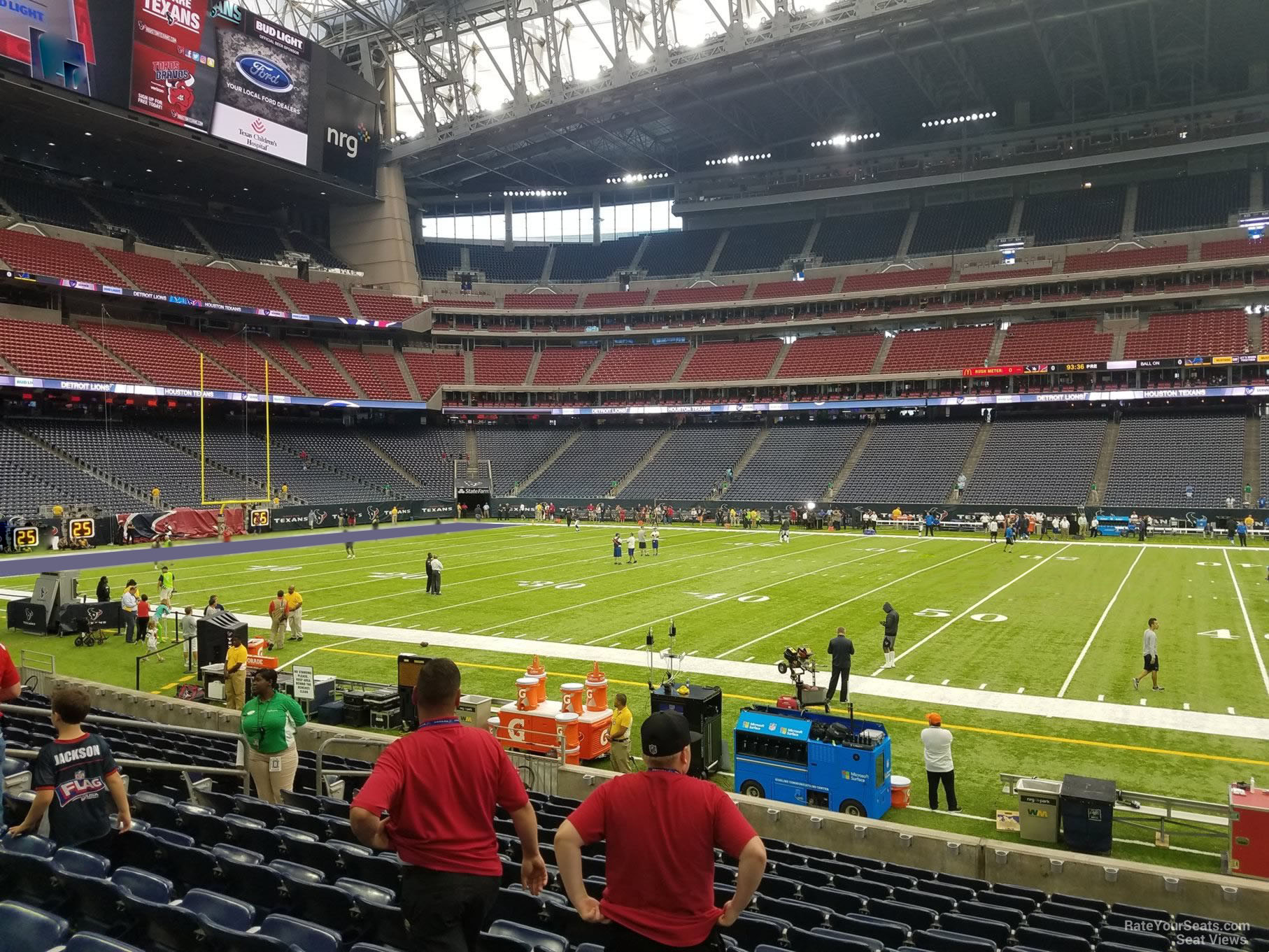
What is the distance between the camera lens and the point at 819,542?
4466 centimetres

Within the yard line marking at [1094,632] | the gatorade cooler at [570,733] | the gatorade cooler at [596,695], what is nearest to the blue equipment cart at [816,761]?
the gatorade cooler at [570,733]

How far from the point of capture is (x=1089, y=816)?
9.92 metres

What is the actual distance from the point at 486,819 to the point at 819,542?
42.0 m

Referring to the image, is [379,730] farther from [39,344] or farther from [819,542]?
[39,344]

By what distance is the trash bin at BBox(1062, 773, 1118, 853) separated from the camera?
984 cm

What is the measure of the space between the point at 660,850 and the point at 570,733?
941 centimetres

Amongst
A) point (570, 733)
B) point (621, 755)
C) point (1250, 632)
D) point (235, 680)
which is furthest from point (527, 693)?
point (1250, 632)

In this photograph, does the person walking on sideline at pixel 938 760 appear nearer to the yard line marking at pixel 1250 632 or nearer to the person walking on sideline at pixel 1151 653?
the person walking on sideline at pixel 1151 653

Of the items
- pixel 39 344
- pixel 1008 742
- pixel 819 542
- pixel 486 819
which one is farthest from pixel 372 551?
pixel 486 819

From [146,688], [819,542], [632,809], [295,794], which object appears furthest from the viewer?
[819,542]

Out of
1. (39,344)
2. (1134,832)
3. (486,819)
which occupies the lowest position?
(1134,832)

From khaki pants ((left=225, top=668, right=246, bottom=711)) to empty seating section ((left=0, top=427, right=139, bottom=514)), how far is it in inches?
1372

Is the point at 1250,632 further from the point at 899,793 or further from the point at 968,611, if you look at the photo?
the point at 899,793

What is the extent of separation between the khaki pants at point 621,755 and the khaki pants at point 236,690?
6889 mm
